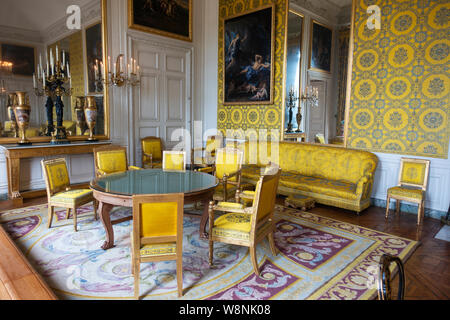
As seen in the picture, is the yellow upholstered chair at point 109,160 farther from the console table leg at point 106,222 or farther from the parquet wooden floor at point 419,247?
the parquet wooden floor at point 419,247

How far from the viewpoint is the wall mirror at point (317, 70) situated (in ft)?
15.8

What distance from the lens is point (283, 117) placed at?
5711 mm

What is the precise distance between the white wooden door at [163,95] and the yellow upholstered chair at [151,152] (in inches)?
8.2

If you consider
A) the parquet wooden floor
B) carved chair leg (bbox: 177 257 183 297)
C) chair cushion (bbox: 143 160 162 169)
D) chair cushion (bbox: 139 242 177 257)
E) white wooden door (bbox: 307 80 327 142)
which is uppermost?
white wooden door (bbox: 307 80 327 142)

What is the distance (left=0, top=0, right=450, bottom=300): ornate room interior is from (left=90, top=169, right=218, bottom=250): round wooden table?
3cm

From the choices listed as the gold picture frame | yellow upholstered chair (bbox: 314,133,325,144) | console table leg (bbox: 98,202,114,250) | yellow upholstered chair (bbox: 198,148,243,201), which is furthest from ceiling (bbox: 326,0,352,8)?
console table leg (bbox: 98,202,114,250)

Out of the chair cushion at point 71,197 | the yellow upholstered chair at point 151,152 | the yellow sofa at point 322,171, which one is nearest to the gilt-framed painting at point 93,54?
the yellow upholstered chair at point 151,152

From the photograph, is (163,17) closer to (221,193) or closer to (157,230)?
(221,193)

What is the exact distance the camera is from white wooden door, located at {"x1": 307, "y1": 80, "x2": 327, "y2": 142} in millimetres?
5016

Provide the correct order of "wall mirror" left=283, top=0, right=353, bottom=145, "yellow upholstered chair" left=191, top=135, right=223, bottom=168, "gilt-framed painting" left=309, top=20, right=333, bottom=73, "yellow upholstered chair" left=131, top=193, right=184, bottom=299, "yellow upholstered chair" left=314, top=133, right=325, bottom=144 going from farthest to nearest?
"yellow upholstered chair" left=191, top=135, right=223, bottom=168
"yellow upholstered chair" left=314, top=133, right=325, bottom=144
"gilt-framed painting" left=309, top=20, right=333, bottom=73
"wall mirror" left=283, top=0, right=353, bottom=145
"yellow upholstered chair" left=131, top=193, right=184, bottom=299

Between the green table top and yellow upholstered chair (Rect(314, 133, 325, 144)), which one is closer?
the green table top

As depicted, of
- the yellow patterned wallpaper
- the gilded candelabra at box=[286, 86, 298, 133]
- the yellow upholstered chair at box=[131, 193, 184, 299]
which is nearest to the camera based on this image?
the yellow upholstered chair at box=[131, 193, 184, 299]

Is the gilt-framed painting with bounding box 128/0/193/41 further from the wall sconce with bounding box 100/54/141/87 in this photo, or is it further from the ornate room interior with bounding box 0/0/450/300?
the wall sconce with bounding box 100/54/141/87
